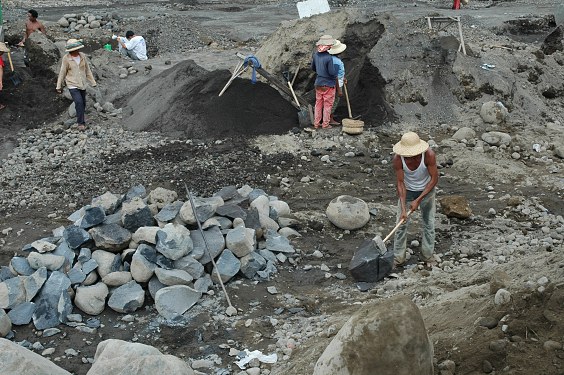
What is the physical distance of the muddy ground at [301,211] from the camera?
5.64 metres

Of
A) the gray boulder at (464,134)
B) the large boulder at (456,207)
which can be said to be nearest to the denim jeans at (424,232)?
the large boulder at (456,207)

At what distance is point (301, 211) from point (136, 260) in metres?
2.69

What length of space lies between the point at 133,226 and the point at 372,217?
117 inches

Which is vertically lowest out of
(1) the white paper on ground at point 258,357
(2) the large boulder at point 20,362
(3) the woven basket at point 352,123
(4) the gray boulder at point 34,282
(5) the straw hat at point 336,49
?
(3) the woven basket at point 352,123

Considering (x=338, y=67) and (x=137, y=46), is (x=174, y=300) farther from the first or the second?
(x=137, y=46)

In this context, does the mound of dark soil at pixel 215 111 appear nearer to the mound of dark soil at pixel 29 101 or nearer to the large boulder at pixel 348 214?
the mound of dark soil at pixel 29 101

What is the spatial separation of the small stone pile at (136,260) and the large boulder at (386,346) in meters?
2.70

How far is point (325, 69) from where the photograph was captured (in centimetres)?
1155

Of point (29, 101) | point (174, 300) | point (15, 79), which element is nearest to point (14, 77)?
point (15, 79)

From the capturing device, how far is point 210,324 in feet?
22.6

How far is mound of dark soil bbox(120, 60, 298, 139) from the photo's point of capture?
1191 cm

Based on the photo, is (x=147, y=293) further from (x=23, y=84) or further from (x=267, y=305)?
(x=23, y=84)

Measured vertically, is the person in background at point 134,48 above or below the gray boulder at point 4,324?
below

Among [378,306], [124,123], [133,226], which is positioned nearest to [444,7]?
[124,123]
